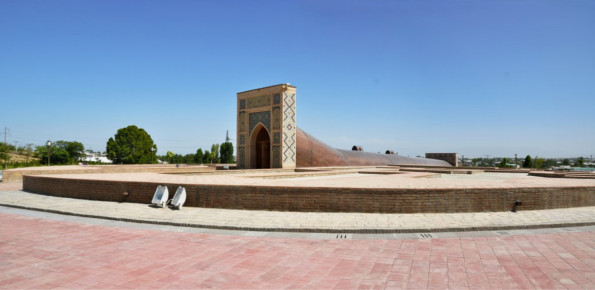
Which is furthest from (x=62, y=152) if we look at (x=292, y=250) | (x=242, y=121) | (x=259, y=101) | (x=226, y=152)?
(x=292, y=250)

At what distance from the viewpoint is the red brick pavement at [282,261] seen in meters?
3.39

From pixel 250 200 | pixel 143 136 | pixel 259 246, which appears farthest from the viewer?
pixel 143 136

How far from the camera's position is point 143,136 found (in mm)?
37875

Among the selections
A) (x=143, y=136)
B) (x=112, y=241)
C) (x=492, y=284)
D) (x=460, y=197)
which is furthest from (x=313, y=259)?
(x=143, y=136)

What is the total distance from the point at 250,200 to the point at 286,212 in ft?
2.79

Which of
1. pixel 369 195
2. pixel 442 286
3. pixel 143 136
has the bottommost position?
pixel 442 286

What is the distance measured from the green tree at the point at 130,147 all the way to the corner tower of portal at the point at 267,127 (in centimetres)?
2023

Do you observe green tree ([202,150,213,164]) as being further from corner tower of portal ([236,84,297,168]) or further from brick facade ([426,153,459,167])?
brick facade ([426,153,459,167])

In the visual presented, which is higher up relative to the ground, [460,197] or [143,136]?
[143,136]

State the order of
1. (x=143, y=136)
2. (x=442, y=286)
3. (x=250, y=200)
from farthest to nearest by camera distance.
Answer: (x=143, y=136) < (x=250, y=200) < (x=442, y=286)

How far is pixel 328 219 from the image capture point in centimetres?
624

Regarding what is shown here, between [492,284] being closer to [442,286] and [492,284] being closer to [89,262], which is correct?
[442,286]

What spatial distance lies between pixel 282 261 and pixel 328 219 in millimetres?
2301

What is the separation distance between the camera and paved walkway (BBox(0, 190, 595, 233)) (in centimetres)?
564
